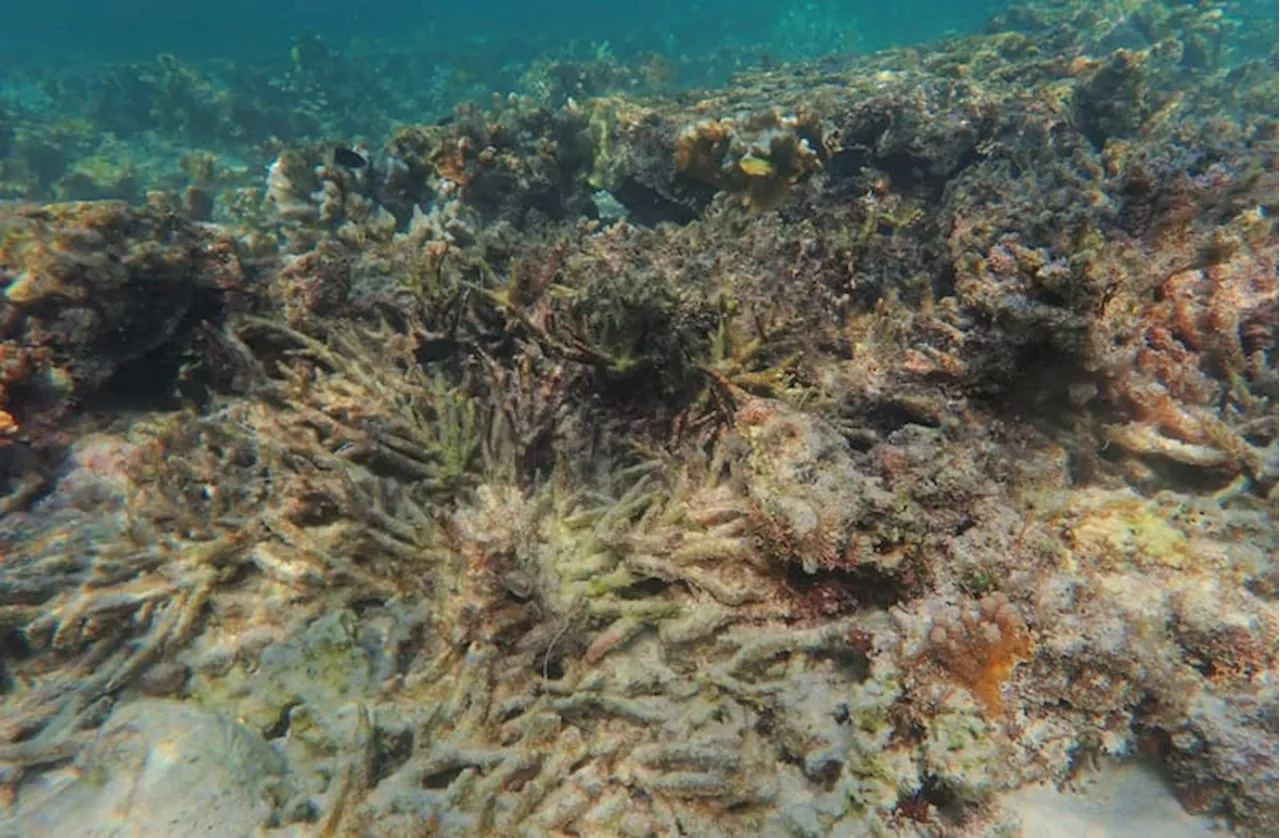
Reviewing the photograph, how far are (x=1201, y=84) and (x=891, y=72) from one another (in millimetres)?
9850

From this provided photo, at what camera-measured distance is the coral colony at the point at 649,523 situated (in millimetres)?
2014

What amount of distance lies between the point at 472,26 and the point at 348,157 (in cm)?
3735

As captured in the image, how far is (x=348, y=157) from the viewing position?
7.69 metres

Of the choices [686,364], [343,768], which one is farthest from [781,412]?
[343,768]

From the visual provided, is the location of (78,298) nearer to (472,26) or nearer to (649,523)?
(649,523)

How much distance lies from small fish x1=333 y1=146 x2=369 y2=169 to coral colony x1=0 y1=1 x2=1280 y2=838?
3.19 m

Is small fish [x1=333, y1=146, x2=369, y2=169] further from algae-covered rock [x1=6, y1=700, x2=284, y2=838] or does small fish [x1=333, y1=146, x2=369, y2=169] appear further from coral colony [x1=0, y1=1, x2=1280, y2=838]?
algae-covered rock [x1=6, y1=700, x2=284, y2=838]

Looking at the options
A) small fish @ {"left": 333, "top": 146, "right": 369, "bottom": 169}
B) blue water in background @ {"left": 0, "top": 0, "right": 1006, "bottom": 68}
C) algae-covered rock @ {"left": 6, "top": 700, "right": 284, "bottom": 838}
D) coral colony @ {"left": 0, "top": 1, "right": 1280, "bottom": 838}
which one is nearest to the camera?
coral colony @ {"left": 0, "top": 1, "right": 1280, "bottom": 838}

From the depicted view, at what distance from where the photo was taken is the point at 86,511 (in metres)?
3.50

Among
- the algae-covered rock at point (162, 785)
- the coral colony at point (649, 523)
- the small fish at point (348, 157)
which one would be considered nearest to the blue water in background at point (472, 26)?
the small fish at point (348, 157)

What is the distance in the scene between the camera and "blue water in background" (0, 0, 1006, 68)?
30938 mm

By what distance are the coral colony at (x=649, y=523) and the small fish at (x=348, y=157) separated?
3186 mm

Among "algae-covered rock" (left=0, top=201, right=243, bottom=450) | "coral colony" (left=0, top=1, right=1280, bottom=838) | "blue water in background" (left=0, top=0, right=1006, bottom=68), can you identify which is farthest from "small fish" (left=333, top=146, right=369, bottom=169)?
"blue water in background" (left=0, top=0, right=1006, bottom=68)

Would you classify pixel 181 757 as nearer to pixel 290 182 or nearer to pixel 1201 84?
pixel 290 182
